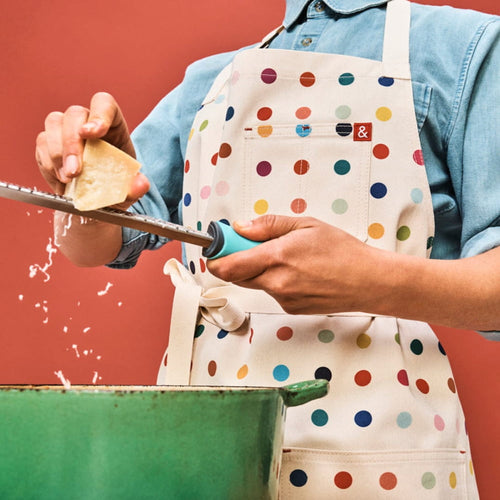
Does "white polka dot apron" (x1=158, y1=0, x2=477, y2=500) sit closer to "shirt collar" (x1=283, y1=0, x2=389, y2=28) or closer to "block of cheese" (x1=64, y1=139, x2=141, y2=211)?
"shirt collar" (x1=283, y1=0, x2=389, y2=28)

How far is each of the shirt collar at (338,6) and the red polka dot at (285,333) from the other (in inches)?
14.9

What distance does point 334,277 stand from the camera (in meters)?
0.61

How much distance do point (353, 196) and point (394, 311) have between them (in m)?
0.16

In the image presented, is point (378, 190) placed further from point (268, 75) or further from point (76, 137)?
point (76, 137)

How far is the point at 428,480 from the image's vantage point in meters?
0.66

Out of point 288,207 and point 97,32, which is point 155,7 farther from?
point 288,207

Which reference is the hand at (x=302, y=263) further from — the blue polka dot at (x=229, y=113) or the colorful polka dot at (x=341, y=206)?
the blue polka dot at (x=229, y=113)

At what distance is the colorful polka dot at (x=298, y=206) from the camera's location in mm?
761

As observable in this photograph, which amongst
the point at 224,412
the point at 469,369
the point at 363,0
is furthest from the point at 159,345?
the point at 224,412

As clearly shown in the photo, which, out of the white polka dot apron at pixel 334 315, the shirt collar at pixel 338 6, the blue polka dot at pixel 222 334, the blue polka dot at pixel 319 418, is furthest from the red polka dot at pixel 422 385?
the shirt collar at pixel 338 6

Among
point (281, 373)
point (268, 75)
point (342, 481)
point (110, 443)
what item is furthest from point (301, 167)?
point (110, 443)

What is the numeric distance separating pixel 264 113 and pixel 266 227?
247mm

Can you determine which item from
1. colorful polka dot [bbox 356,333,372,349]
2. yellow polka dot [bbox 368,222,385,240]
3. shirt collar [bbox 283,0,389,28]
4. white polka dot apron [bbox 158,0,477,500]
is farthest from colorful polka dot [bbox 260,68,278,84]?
colorful polka dot [bbox 356,333,372,349]

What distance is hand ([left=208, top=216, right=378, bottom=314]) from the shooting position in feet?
1.94
